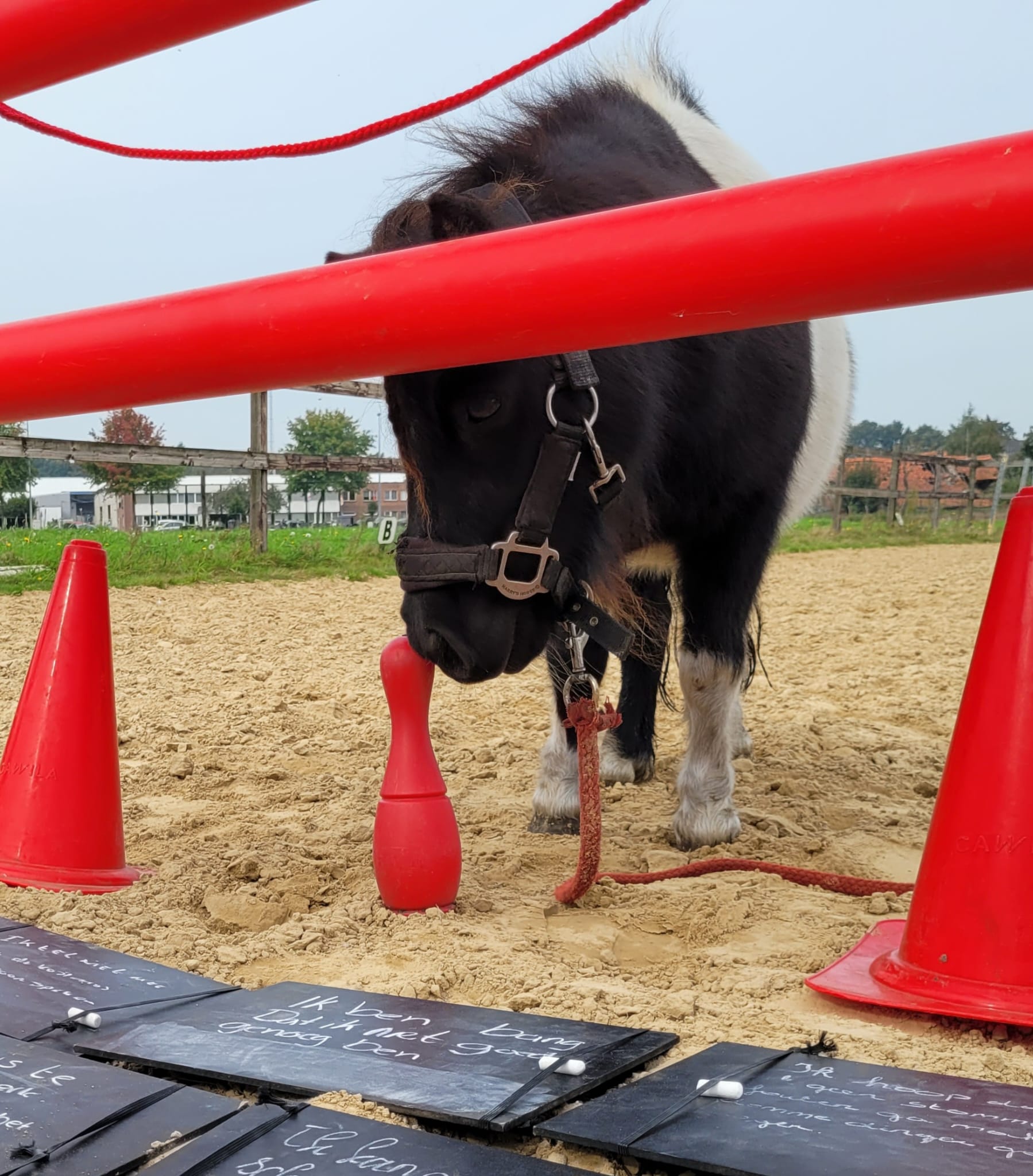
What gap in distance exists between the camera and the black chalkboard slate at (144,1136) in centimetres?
114

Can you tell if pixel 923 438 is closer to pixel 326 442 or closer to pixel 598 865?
pixel 326 442

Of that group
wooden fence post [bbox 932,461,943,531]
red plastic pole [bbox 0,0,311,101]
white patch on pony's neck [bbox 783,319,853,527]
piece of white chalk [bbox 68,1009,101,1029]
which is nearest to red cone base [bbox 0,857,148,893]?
piece of white chalk [bbox 68,1009,101,1029]

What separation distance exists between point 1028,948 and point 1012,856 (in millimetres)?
140

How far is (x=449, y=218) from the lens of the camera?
1.95 m

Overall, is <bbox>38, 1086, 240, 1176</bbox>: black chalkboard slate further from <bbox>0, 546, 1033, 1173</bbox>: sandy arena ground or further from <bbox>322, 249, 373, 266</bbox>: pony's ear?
<bbox>322, 249, 373, 266</bbox>: pony's ear

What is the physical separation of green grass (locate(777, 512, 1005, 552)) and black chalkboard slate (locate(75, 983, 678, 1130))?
42.3 ft

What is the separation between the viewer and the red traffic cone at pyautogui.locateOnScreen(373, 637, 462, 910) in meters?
2.17

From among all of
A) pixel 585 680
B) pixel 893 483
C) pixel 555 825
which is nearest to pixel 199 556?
pixel 555 825

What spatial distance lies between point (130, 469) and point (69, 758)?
9.84 metres

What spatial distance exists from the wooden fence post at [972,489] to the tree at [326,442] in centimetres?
1193

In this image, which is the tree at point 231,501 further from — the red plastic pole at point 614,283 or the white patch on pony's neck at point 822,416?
the red plastic pole at point 614,283

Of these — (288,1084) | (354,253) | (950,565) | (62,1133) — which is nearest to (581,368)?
(354,253)

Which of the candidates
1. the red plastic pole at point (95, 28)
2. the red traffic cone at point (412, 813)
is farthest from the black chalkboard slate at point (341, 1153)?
the red plastic pole at point (95, 28)

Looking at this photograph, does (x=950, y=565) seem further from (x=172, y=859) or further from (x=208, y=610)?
(x=172, y=859)
